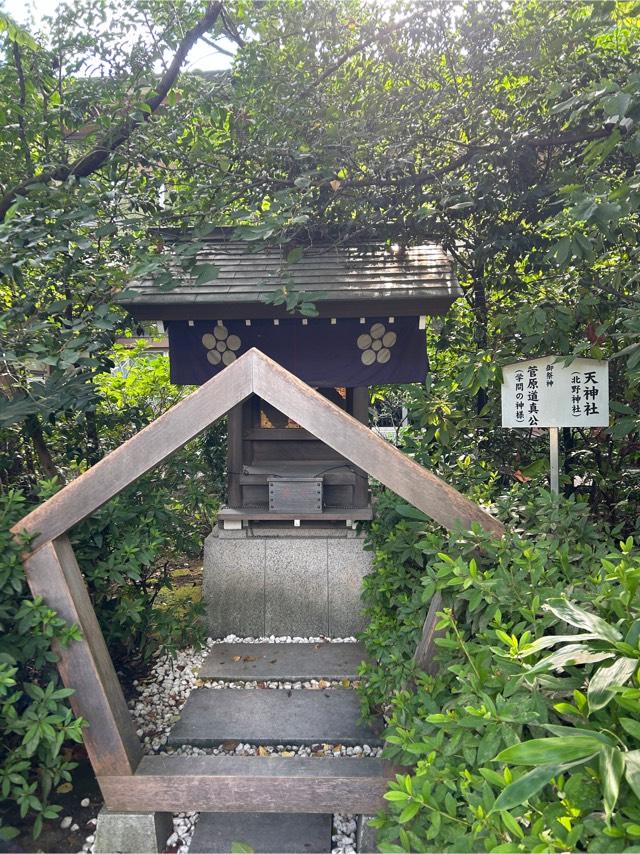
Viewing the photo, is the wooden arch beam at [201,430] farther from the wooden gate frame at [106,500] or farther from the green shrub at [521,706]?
the green shrub at [521,706]

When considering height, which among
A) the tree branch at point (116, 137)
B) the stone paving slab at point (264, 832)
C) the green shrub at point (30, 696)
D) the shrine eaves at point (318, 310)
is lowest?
the stone paving slab at point (264, 832)

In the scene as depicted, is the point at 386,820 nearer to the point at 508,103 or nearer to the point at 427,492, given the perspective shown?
the point at 427,492

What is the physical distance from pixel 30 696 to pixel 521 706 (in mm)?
2492

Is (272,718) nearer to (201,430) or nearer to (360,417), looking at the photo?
(201,430)

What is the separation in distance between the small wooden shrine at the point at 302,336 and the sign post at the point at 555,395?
1.20 metres

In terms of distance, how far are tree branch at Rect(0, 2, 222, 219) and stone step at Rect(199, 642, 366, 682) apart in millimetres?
4219

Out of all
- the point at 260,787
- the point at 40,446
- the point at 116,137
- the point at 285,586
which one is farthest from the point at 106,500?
the point at 116,137

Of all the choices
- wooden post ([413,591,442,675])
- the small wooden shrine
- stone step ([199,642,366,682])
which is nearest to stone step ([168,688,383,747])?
stone step ([199,642,366,682])

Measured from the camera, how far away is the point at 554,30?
4527mm

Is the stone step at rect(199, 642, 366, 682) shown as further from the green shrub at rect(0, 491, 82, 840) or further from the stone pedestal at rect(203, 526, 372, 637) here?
the green shrub at rect(0, 491, 82, 840)

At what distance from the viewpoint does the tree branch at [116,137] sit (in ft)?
15.0

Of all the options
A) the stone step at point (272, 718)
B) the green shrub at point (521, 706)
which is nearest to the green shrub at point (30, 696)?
the stone step at point (272, 718)

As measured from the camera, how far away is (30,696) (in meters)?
2.78

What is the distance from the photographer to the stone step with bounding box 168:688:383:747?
3643 mm
